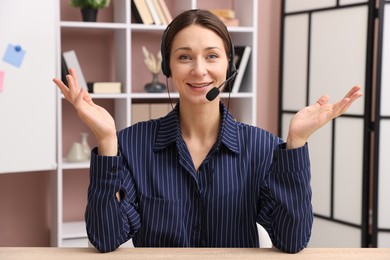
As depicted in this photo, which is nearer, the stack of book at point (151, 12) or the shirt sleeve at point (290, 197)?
the shirt sleeve at point (290, 197)

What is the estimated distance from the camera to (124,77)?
10.4 feet

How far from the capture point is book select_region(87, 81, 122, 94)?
3.11m

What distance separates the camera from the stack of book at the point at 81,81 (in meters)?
3.07

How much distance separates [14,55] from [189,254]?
185 cm

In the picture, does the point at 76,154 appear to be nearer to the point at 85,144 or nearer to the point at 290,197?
the point at 85,144

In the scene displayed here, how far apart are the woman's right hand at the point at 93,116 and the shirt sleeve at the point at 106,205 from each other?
3cm

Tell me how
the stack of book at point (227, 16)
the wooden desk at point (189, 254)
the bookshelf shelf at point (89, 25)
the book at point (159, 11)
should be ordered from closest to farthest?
1. the wooden desk at point (189, 254)
2. the bookshelf shelf at point (89, 25)
3. the book at point (159, 11)
4. the stack of book at point (227, 16)

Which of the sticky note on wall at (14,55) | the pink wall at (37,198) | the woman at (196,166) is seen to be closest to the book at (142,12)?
the pink wall at (37,198)

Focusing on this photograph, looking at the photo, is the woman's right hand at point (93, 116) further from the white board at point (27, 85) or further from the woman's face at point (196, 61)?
the white board at point (27, 85)

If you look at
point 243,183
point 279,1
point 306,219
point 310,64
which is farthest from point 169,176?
point 279,1

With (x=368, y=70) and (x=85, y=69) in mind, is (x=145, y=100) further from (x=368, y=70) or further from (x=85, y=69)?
(x=368, y=70)

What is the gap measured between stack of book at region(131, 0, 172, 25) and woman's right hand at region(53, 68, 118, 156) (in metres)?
1.91

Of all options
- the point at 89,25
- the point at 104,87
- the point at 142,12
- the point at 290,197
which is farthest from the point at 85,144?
the point at 290,197

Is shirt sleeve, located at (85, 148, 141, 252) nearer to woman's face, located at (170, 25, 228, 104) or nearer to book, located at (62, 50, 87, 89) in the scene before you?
woman's face, located at (170, 25, 228, 104)
